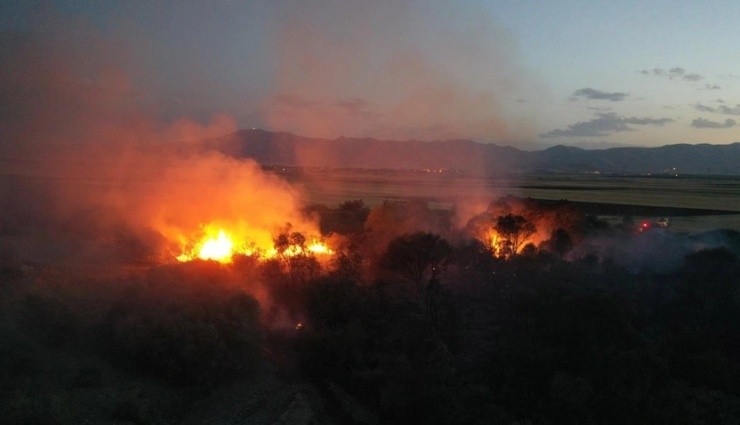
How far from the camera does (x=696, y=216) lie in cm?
6688

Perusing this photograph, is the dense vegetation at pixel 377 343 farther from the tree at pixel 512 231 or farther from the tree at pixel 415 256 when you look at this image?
the tree at pixel 512 231

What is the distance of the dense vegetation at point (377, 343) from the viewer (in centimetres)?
1309

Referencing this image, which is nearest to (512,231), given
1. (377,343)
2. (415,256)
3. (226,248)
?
(415,256)

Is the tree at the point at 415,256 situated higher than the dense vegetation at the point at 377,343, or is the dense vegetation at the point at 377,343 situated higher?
the tree at the point at 415,256

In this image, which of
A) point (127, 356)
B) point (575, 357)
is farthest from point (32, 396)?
point (575, 357)

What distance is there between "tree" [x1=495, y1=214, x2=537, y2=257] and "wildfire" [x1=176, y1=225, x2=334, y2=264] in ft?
34.3

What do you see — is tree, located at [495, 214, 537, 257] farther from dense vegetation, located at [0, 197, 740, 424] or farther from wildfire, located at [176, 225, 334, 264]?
wildfire, located at [176, 225, 334, 264]

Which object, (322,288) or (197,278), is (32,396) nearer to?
(197,278)

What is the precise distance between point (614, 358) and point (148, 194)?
27976mm

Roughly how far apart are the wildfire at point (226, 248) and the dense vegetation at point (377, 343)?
3.20ft

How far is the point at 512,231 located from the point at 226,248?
48.7 ft

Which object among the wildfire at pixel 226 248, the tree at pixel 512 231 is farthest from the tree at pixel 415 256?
the tree at pixel 512 231

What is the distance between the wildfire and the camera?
23875 millimetres

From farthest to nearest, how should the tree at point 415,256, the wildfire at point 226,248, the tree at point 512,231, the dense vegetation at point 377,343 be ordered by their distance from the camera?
1. the tree at point 512,231
2. the wildfire at point 226,248
3. the tree at point 415,256
4. the dense vegetation at point 377,343
